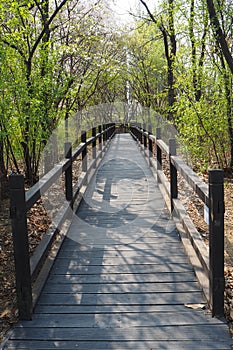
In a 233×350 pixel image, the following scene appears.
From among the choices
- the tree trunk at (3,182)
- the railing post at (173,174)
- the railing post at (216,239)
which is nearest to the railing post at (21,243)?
the railing post at (216,239)

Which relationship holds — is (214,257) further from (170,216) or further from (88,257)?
(170,216)

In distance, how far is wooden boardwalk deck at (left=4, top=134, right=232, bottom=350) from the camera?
2.74 m

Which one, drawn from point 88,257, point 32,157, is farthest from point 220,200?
point 32,157

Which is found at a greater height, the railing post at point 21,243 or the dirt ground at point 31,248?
the railing post at point 21,243

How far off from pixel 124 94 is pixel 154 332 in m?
34.9

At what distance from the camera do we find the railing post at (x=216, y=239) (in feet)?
9.25

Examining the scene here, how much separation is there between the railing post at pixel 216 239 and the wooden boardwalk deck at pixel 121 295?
138 mm

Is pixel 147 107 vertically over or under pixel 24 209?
over

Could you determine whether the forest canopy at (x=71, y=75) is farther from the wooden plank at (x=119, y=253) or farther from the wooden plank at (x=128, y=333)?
the wooden plank at (x=128, y=333)

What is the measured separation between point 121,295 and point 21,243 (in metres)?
0.95

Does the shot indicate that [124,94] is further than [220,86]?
Yes

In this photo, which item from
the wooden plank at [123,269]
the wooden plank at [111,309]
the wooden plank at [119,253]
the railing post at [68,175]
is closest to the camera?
the wooden plank at [111,309]

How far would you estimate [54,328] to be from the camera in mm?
2898

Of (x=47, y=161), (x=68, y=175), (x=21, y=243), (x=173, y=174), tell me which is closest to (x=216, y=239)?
(x=21, y=243)
